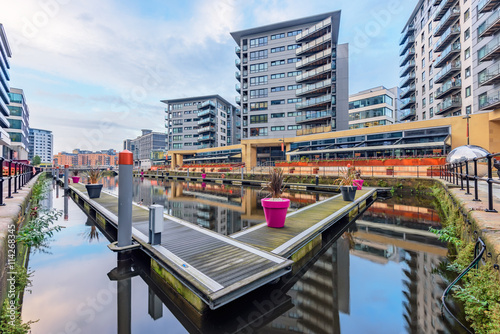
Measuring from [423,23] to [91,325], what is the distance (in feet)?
206

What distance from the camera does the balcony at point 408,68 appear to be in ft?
169

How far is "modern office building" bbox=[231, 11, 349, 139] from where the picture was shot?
41719 millimetres

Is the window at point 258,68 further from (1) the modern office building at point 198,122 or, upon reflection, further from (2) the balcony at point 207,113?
(2) the balcony at point 207,113

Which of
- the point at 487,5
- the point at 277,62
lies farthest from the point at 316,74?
the point at 487,5

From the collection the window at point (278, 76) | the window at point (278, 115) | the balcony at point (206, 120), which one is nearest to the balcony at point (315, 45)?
the window at point (278, 76)

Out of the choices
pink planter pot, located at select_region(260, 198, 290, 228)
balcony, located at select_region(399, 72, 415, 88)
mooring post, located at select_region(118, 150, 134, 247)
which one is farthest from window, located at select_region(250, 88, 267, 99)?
mooring post, located at select_region(118, 150, 134, 247)

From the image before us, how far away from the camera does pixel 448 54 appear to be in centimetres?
3497

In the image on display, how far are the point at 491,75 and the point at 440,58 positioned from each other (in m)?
14.1

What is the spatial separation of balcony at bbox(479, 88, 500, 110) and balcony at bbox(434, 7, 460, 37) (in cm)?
1483

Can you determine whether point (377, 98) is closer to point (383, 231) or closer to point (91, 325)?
point (383, 231)

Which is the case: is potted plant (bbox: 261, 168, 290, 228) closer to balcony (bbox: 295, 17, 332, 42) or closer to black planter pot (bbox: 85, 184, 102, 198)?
black planter pot (bbox: 85, 184, 102, 198)

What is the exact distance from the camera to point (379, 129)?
33750mm

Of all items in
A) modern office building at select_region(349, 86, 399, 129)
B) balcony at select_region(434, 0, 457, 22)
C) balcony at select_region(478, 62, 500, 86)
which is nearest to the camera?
balcony at select_region(478, 62, 500, 86)

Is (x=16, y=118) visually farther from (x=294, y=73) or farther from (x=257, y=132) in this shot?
(x=294, y=73)
